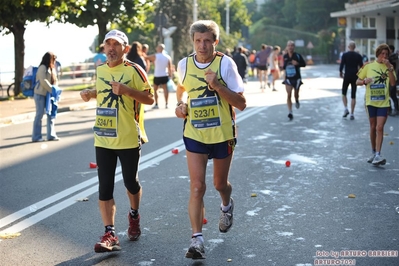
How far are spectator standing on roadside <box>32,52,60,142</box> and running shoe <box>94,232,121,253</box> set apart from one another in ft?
27.4

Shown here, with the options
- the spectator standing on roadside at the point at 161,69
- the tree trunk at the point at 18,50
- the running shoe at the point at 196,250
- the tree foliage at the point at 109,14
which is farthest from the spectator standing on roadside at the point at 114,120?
the tree foliage at the point at 109,14

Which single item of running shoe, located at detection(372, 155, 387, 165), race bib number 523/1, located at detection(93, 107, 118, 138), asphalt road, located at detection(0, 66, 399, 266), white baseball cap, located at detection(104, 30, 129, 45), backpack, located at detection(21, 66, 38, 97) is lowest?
asphalt road, located at detection(0, 66, 399, 266)

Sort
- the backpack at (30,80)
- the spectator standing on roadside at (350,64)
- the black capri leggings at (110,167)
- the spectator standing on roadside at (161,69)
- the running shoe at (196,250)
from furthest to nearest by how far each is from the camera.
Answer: the spectator standing on roadside at (161,69) < the spectator standing on roadside at (350,64) < the backpack at (30,80) < the black capri leggings at (110,167) < the running shoe at (196,250)

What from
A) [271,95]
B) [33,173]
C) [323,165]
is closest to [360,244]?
[323,165]

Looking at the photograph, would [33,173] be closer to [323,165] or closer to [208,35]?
[323,165]

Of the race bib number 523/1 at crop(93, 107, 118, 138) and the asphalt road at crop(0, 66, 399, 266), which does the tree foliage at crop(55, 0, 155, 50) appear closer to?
the asphalt road at crop(0, 66, 399, 266)

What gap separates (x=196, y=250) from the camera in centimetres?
610

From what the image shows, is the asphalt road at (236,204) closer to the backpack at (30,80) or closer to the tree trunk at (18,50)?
the backpack at (30,80)

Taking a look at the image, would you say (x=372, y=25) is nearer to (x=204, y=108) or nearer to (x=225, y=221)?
(x=225, y=221)

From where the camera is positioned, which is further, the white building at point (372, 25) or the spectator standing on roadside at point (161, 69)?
the white building at point (372, 25)

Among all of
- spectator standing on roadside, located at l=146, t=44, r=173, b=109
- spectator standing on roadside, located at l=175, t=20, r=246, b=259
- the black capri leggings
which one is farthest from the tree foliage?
spectator standing on roadside, located at l=175, t=20, r=246, b=259

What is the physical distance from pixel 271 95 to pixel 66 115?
396 inches

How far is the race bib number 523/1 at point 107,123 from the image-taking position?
659 centimetres

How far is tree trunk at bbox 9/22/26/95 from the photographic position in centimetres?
2641
